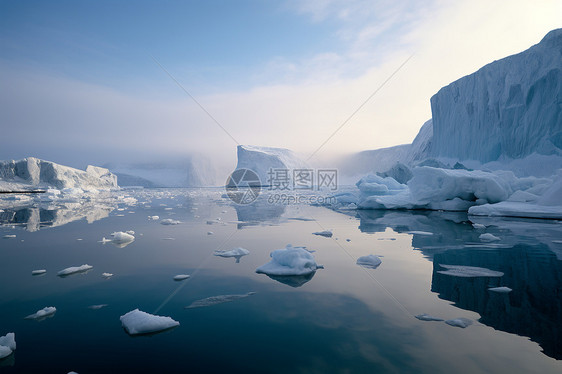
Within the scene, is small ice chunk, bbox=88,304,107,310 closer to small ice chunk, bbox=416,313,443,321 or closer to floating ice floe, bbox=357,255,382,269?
small ice chunk, bbox=416,313,443,321

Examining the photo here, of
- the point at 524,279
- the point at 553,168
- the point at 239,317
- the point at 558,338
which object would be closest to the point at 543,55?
the point at 553,168

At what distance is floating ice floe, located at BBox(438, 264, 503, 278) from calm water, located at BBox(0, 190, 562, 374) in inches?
4.7

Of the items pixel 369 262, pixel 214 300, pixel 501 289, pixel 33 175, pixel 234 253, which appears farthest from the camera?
pixel 33 175

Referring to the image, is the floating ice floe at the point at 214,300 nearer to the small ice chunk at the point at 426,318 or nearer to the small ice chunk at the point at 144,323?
the small ice chunk at the point at 144,323

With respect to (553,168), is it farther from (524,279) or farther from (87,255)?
(87,255)

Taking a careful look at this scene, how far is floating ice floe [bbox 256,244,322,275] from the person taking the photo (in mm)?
3717

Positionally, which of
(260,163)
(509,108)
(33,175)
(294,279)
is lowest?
(294,279)

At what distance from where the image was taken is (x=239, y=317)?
2.50m

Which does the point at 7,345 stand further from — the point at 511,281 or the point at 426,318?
the point at 511,281

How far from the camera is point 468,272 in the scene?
3676mm

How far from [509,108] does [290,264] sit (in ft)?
76.4

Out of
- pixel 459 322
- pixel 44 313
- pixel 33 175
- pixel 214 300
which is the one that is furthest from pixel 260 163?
pixel 459 322

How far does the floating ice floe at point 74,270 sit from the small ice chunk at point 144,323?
1845 mm

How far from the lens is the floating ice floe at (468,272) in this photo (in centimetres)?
356
